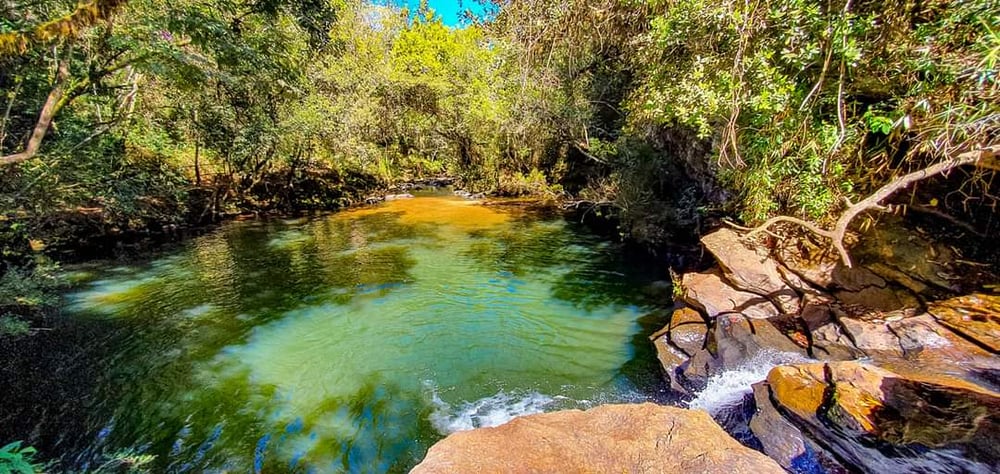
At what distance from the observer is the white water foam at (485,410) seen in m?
5.30

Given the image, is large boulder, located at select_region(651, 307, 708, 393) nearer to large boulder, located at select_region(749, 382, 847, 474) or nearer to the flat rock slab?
large boulder, located at select_region(749, 382, 847, 474)

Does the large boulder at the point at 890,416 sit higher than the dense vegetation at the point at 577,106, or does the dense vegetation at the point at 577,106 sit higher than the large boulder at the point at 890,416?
the dense vegetation at the point at 577,106

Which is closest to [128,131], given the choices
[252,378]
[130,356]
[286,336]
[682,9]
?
[130,356]

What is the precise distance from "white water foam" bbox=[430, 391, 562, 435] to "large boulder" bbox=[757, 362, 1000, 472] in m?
2.69

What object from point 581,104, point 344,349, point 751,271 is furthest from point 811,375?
point 581,104

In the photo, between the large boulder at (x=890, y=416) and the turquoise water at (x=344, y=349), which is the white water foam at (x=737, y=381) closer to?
the large boulder at (x=890, y=416)

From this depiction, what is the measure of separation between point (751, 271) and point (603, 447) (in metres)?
5.80

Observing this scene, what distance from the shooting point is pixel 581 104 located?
15.0 meters

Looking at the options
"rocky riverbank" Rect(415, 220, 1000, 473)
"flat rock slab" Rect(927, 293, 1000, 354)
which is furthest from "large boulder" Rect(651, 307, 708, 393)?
"flat rock slab" Rect(927, 293, 1000, 354)

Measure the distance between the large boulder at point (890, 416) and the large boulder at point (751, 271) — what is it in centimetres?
226

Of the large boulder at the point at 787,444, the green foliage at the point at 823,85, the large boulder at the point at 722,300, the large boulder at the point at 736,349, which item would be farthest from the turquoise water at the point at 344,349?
the green foliage at the point at 823,85

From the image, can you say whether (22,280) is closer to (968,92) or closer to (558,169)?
(968,92)

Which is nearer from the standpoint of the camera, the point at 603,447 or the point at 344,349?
the point at 603,447

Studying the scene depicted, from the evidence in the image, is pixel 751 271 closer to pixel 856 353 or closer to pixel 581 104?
pixel 856 353
